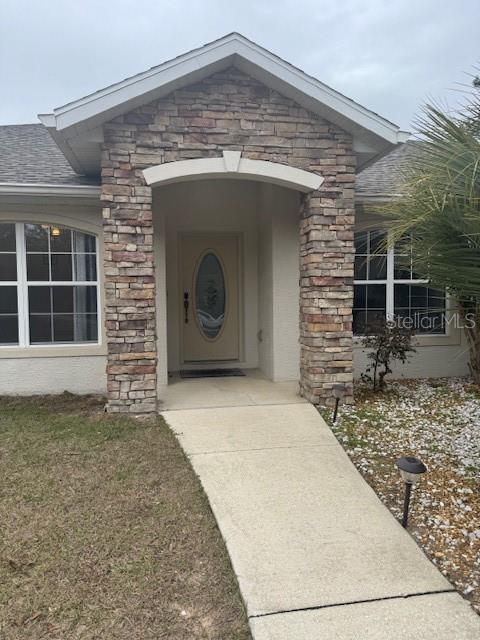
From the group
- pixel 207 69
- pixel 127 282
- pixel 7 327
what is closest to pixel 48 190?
pixel 127 282

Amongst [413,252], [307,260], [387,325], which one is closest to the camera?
[413,252]

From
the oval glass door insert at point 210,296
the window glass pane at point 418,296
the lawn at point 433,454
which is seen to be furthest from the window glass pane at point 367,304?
the oval glass door insert at point 210,296

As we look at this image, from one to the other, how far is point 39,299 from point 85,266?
850 mm

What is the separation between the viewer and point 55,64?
94.1 feet

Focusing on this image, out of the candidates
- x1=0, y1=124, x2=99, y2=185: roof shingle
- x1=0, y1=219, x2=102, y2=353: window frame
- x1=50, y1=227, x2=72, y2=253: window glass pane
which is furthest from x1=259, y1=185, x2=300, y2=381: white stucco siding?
x1=50, y1=227, x2=72, y2=253: window glass pane

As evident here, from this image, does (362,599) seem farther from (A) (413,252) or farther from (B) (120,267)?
(B) (120,267)

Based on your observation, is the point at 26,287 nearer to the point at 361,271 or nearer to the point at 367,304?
the point at 361,271

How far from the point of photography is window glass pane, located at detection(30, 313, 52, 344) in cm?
749

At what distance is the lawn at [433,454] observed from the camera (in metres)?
3.48

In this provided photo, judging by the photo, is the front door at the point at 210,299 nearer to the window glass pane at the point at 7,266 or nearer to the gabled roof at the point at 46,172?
the gabled roof at the point at 46,172

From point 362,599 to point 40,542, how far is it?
2211mm

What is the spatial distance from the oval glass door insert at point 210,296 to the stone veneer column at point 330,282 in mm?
2688

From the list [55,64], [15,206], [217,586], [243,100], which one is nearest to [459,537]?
[217,586]

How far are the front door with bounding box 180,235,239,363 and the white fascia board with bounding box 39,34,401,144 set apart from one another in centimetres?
333
